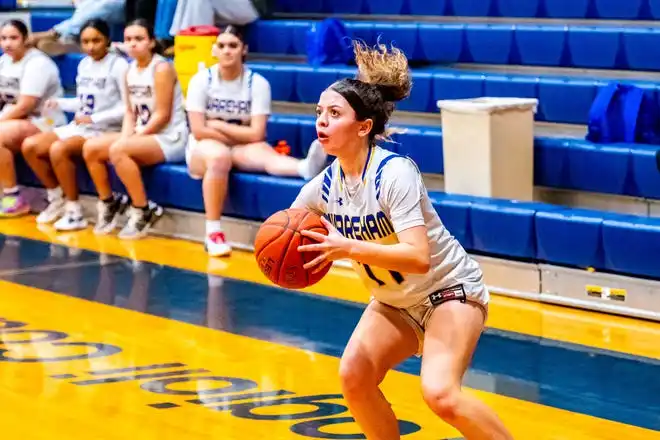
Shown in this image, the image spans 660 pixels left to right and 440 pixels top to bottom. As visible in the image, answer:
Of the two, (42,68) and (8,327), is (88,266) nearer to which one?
(8,327)

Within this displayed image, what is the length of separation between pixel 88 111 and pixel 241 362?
162 inches

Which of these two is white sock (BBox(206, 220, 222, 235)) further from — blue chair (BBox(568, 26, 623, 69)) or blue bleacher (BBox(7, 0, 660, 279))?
blue chair (BBox(568, 26, 623, 69))

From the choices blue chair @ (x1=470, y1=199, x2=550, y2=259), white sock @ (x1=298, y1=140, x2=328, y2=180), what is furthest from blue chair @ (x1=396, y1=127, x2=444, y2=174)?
blue chair @ (x1=470, y1=199, x2=550, y2=259)

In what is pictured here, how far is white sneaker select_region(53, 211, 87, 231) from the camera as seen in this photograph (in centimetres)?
911

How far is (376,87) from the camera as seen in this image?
4.01 metres

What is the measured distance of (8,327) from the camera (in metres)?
6.29

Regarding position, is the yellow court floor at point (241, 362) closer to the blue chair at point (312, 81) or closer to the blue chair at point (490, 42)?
the blue chair at point (312, 81)

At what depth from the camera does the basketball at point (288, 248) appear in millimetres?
3848

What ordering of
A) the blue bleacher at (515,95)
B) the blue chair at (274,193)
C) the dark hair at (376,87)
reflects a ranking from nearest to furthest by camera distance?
the dark hair at (376,87) < the blue bleacher at (515,95) < the blue chair at (274,193)

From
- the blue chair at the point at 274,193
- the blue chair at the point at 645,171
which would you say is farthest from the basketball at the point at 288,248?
the blue chair at the point at 274,193

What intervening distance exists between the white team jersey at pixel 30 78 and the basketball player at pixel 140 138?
93 centimetres

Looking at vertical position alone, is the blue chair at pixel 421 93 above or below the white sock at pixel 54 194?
above

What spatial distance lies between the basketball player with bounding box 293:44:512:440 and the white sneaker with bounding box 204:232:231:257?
406 centimetres

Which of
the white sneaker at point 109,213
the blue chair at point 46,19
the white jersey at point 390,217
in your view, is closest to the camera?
the white jersey at point 390,217
